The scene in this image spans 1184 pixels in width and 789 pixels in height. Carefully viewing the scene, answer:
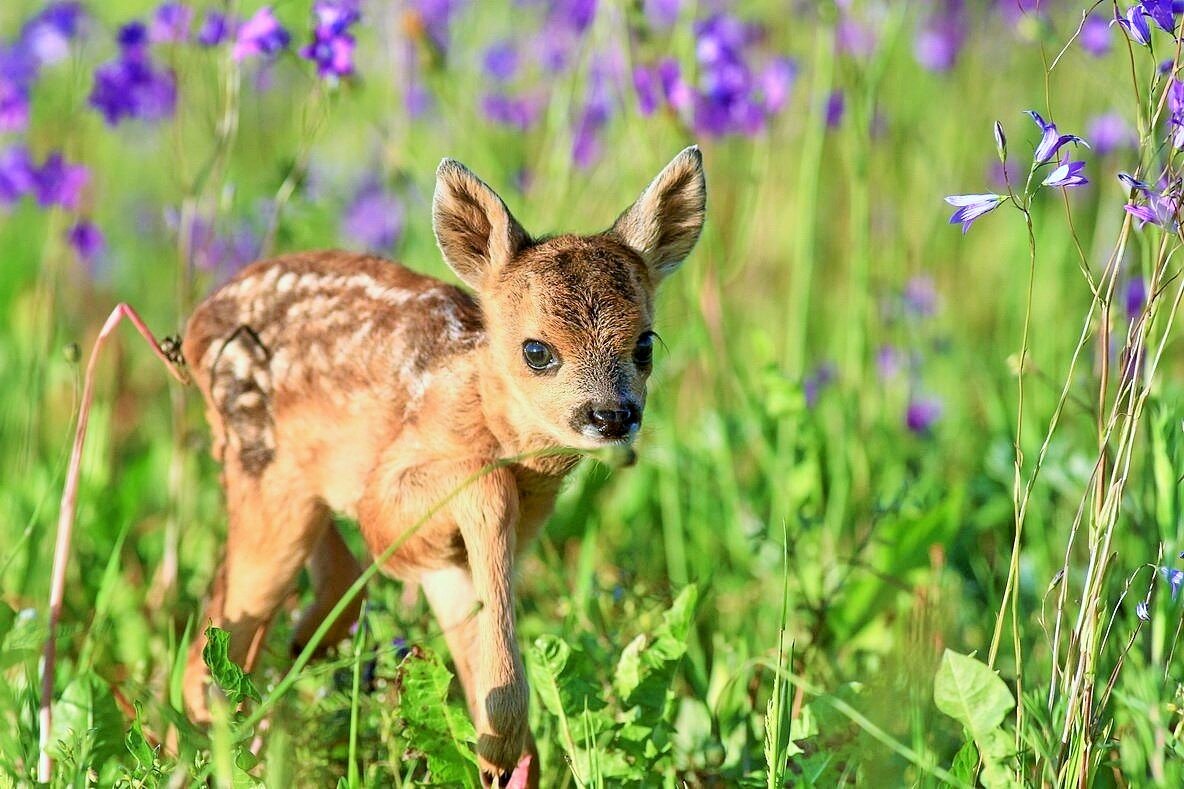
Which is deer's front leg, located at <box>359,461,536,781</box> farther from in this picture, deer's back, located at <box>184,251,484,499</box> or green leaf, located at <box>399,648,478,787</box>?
deer's back, located at <box>184,251,484,499</box>

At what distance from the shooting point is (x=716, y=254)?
4.83m

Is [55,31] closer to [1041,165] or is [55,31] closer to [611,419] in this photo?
[611,419]

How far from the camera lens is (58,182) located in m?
4.36

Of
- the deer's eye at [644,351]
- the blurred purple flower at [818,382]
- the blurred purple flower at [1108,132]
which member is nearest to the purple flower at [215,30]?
the deer's eye at [644,351]

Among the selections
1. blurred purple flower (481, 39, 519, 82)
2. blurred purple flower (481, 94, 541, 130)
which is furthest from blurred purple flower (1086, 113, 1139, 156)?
blurred purple flower (481, 39, 519, 82)

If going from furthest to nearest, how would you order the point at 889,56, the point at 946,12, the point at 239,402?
the point at 946,12 < the point at 889,56 < the point at 239,402

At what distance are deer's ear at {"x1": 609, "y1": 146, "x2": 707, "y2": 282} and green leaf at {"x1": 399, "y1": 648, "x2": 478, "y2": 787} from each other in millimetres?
1065

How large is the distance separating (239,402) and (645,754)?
54.7 inches

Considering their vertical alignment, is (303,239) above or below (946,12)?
below

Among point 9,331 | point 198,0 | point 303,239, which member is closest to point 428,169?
point 303,239

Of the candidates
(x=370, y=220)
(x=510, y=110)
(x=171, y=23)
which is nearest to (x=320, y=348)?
(x=171, y=23)

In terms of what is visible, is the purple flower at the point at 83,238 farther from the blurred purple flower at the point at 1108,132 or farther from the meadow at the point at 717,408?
the blurred purple flower at the point at 1108,132

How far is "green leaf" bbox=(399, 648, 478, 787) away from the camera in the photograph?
299cm

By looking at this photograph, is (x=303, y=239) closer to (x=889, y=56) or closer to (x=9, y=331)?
(x=9, y=331)
